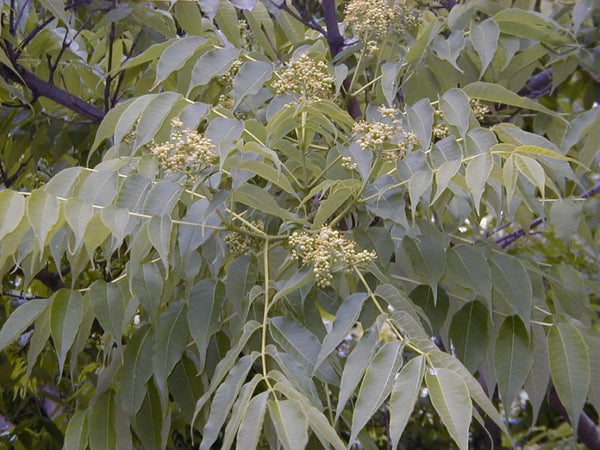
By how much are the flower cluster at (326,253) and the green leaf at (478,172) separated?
23 centimetres

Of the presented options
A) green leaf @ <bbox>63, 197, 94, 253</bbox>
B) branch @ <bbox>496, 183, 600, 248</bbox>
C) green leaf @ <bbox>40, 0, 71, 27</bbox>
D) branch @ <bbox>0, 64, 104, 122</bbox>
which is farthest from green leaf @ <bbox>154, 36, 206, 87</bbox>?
branch @ <bbox>496, 183, 600, 248</bbox>

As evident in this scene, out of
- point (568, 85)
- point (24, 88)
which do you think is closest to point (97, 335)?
point (24, 88)

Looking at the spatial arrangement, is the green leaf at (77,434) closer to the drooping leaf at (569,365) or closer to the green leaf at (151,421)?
the green leaf at (151,421)

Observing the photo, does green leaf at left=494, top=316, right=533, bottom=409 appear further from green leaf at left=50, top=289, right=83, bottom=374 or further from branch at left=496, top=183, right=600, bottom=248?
green leaf at left=50, top=289, right=83, bottom=374

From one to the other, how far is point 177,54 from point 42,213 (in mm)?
597

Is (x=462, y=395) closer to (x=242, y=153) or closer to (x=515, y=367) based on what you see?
(x=515, y=367)

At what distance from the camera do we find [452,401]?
138 centimetres

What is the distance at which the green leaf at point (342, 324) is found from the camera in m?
1.56

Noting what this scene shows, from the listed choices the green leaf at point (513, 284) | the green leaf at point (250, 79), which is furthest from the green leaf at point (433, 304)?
the green leaf at point (250, 79)

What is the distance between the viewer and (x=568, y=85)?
434cm

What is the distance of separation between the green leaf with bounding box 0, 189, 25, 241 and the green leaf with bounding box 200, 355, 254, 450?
516 mm

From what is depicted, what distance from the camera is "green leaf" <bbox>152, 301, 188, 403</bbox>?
1.80 meters

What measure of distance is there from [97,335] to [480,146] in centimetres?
167

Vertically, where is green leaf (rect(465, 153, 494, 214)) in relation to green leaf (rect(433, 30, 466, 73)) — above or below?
below
